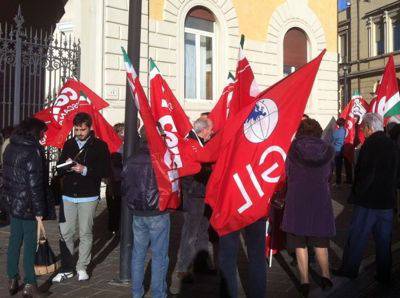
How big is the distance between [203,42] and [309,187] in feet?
32.0

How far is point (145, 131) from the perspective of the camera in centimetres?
470

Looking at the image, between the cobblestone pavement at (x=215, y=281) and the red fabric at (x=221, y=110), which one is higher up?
the red fabric at (x=221, y=110)

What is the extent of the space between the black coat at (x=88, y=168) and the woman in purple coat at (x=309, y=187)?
2.02m

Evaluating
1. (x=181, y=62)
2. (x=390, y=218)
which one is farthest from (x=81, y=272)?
(x=181, y=62)

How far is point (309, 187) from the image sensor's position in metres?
5.18

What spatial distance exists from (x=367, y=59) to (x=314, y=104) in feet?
72.5

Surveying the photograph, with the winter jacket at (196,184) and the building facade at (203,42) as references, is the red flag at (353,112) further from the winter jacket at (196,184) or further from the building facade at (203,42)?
the winter jacket at (196,184)

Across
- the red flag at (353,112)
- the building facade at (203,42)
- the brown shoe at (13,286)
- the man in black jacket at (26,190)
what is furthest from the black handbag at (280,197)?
the red flag at (353,112)

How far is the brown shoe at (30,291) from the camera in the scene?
5023 mm

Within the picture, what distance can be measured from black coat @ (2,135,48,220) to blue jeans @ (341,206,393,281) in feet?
10.8

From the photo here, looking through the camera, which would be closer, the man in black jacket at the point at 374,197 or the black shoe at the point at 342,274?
the man in black jacket at the point at 374,197

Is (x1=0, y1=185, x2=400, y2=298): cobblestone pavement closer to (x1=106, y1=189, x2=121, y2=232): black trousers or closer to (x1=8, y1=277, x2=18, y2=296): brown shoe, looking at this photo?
(x1=8, y1=277, x2=18, y2=296): brown shoe

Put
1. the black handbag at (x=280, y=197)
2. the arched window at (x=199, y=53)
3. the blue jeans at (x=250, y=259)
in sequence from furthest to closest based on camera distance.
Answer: the arched window at (x=199, y=53) < the black handbag at (x=280, y=197) < the blue jeans at (x=250, y=259)

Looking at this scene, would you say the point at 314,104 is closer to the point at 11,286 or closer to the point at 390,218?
the point at 390,218
